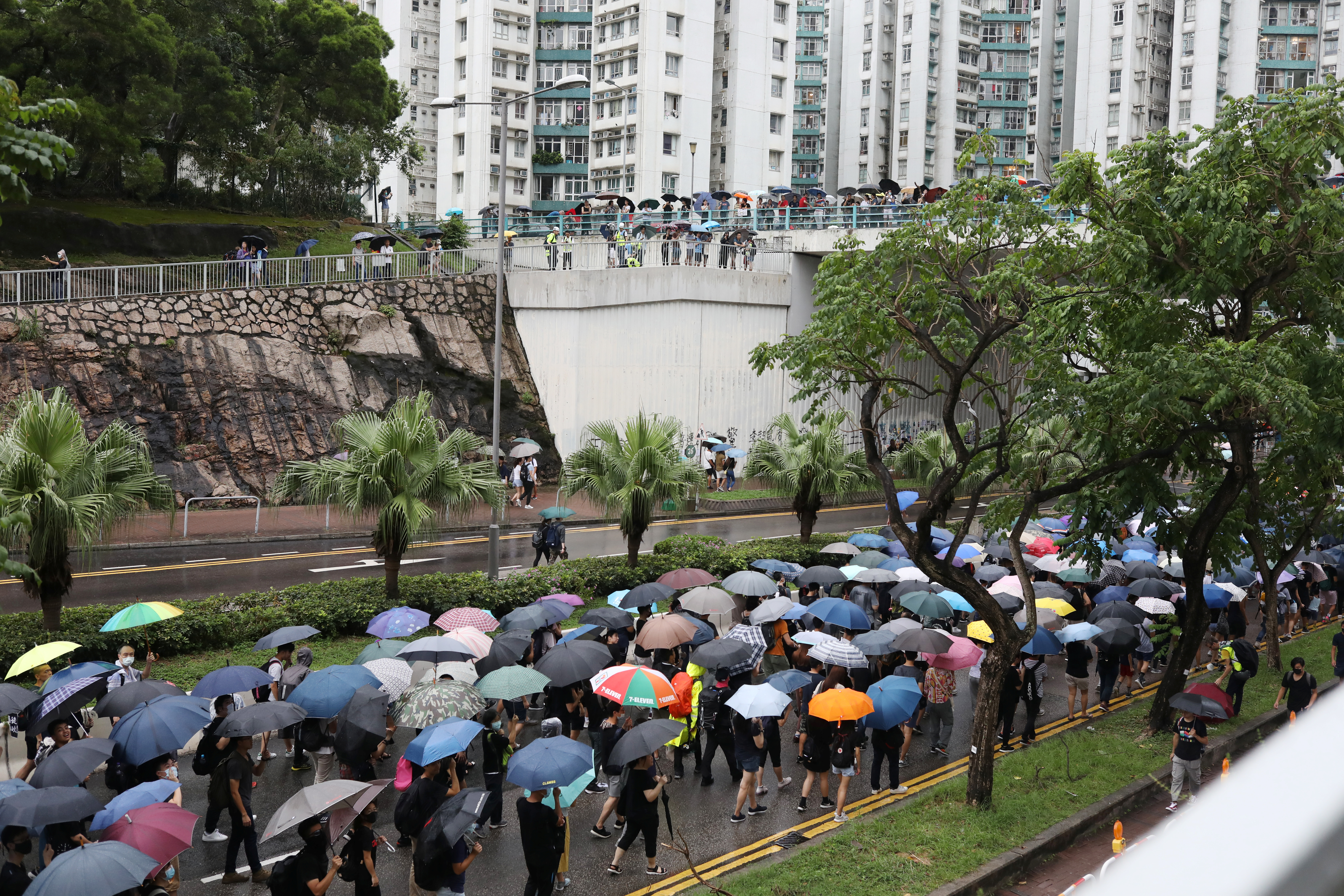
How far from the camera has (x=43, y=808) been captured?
338 inches

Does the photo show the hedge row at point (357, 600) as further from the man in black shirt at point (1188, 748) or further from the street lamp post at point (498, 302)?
the man in black shirt at point (1188, 748)

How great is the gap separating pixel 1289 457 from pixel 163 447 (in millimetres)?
26976

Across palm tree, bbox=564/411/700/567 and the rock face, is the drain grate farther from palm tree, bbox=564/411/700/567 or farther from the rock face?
the rock face

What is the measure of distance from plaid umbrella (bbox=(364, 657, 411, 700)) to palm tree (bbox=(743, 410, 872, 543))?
14.0 meters

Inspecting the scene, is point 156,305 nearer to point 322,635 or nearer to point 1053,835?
point 322,635

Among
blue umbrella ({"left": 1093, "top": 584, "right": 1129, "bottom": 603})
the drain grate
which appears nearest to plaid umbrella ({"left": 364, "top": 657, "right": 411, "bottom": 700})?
the drain grate

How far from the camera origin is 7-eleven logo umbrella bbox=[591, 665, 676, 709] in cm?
1176

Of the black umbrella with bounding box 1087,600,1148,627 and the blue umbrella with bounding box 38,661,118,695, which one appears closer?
the blue umbrella with bounding box 38,661,118,695

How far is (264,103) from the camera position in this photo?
1806 inches

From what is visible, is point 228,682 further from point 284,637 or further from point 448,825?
point 448,825

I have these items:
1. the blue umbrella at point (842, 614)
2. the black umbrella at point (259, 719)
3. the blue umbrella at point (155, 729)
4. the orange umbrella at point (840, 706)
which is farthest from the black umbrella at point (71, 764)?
the blue umbrella at point (842, 614)

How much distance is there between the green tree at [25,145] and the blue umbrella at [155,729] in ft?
16.5

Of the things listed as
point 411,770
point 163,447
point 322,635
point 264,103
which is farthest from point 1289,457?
point 264,103

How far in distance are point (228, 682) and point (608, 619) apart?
516 cm
